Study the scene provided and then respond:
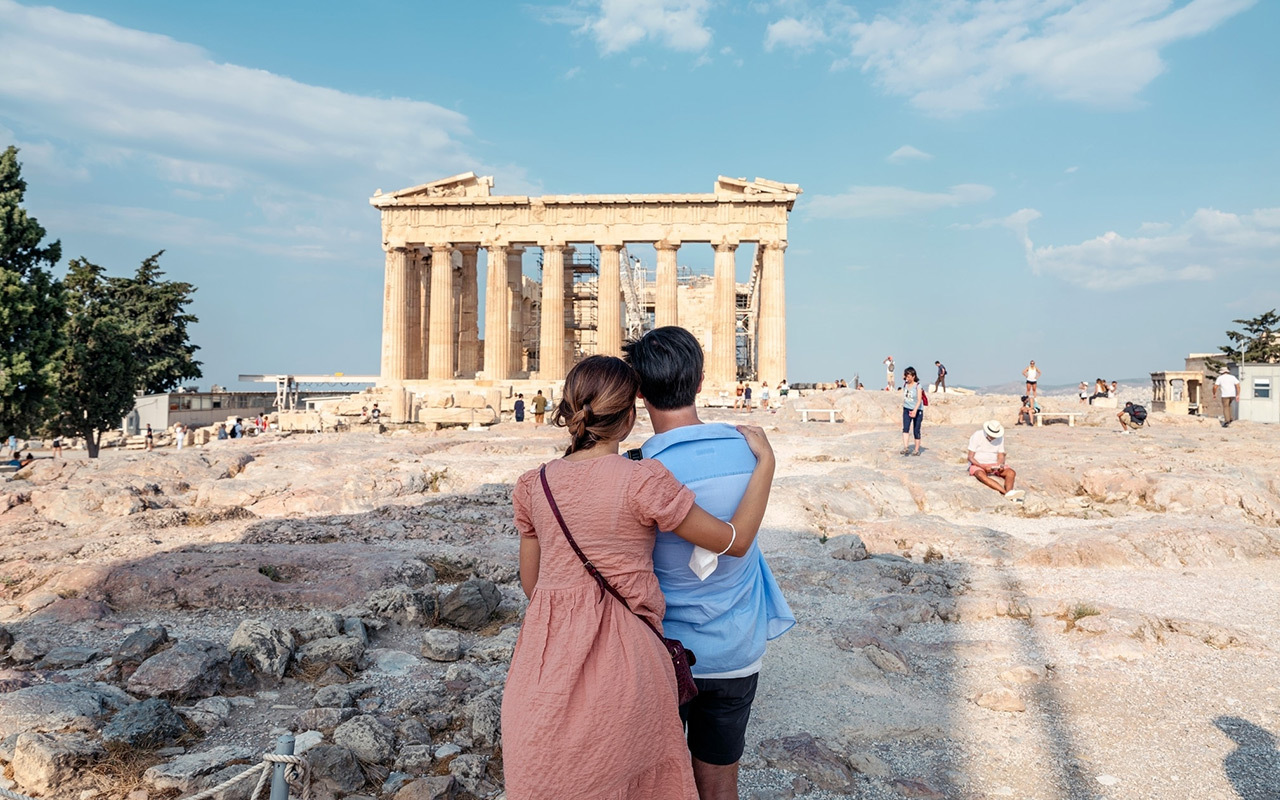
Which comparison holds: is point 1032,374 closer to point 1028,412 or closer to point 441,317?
point 1028,412

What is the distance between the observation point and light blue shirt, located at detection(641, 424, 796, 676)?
2.72 meters

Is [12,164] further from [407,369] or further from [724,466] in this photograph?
[724,466]

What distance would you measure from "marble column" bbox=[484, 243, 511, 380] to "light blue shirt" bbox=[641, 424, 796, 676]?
36528 mm

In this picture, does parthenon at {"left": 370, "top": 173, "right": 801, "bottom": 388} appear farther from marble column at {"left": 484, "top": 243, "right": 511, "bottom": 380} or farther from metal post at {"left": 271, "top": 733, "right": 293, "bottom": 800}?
metal post at {"left": 271, "top": 733, "right": 293, "bottom": 800}

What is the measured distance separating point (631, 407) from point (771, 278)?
117 ft

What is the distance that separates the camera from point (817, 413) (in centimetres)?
2664

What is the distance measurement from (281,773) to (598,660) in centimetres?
147

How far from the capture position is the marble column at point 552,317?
3822 cm

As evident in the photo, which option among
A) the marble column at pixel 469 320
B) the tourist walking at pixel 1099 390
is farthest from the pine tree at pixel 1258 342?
the marble column at pixel 469 320

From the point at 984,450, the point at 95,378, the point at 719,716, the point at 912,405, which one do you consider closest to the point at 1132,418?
the point at 912,405

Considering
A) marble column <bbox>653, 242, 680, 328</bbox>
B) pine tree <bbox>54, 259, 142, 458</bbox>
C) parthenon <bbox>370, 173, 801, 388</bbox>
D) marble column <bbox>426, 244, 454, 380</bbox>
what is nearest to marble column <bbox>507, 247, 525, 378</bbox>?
parthenon <bbox>370, 173, 801, 388</bbox>

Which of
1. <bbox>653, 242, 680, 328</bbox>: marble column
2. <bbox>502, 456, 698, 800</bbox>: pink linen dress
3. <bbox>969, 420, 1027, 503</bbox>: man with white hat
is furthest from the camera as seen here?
<bbox>653, 242, 680, 328</bbox>: marble column

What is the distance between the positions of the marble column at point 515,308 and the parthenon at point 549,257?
14cm

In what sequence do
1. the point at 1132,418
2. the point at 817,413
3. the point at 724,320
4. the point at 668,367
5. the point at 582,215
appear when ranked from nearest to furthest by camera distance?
the point at 668,367, the point at 1132,418, the point at 817,413, the point at 724,320, the point at 582,215
